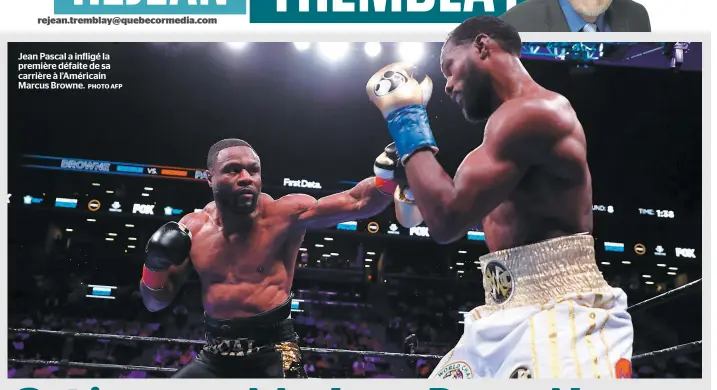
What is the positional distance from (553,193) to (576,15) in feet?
5.95

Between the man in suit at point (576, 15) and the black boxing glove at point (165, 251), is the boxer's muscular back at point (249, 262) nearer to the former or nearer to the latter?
the black boxing glove at point (165, 251)

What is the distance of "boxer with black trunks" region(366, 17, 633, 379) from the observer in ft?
7.63

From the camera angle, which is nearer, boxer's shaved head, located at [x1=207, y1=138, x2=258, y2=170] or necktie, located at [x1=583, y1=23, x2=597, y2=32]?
necktie, located at [x1=583, y1=23, x2=597, y2=32]

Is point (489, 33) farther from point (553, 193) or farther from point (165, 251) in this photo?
point (165, 251)

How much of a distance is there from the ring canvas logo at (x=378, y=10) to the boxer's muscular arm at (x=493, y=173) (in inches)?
62.0

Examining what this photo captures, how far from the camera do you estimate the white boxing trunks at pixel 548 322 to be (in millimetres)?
2305

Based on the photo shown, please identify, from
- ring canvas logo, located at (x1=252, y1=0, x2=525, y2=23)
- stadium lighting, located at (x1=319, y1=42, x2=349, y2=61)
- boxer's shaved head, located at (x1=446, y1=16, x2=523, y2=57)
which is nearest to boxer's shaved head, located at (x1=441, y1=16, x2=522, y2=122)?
boxer's shaved head, located at (x1=446, y1=16, x2=523, y2=57)

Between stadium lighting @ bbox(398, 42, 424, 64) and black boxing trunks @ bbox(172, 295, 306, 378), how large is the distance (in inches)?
63.0

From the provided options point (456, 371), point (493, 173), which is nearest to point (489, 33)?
point (493, 173)

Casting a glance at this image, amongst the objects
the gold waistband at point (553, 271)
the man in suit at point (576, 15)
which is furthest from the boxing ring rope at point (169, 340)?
the man in suit at point (576, 15)

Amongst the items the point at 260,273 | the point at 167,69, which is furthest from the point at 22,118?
the point at 260,273

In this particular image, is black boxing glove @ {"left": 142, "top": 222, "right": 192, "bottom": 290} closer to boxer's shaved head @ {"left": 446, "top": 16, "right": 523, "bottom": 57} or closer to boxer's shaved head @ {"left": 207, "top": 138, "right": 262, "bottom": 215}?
boxer's shaved head @ {"left": 207, "top": 138, "right": 262, "bottom": 215}

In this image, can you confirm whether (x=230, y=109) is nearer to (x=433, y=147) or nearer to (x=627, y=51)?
(x=627, y=51)

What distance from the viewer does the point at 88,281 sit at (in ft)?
22.8
